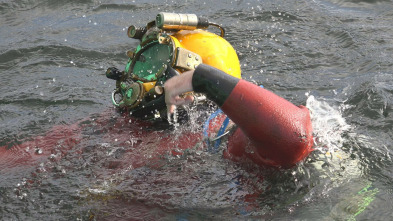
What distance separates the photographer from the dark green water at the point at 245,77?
3.46 m

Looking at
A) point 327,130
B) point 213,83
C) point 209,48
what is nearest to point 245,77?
point 209,48

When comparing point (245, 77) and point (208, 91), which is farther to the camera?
point (245, 77)

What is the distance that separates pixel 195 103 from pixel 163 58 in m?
0.48

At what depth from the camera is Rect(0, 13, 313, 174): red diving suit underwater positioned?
3127 mm

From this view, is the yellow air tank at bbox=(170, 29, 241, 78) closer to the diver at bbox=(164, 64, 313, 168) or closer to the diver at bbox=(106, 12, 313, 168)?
the diver at bbox=(106, 12, 313, 168)

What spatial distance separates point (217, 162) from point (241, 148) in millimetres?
333

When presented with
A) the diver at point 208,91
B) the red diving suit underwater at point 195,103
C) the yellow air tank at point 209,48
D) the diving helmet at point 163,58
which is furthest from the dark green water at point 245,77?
the yellow air tank at point 209,48

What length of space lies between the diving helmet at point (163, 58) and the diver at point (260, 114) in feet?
1.99

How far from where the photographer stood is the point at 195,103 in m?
3.87

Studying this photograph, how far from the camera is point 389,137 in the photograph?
14.2 feet

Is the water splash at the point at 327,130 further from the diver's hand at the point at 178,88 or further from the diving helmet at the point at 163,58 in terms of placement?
the diver's hand at the point at 178,88

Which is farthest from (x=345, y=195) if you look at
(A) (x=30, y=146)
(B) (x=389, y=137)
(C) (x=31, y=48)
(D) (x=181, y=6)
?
(D) (x=181, y=6)

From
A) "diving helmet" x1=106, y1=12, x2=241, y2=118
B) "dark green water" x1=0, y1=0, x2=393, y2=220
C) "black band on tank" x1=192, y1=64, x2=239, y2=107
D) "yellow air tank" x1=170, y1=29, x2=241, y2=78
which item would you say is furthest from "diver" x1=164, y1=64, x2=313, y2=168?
"yellow air tank" x1=170, y1=29, x2=241, y2=78

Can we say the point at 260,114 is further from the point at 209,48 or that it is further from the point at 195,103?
the point at 209,48
